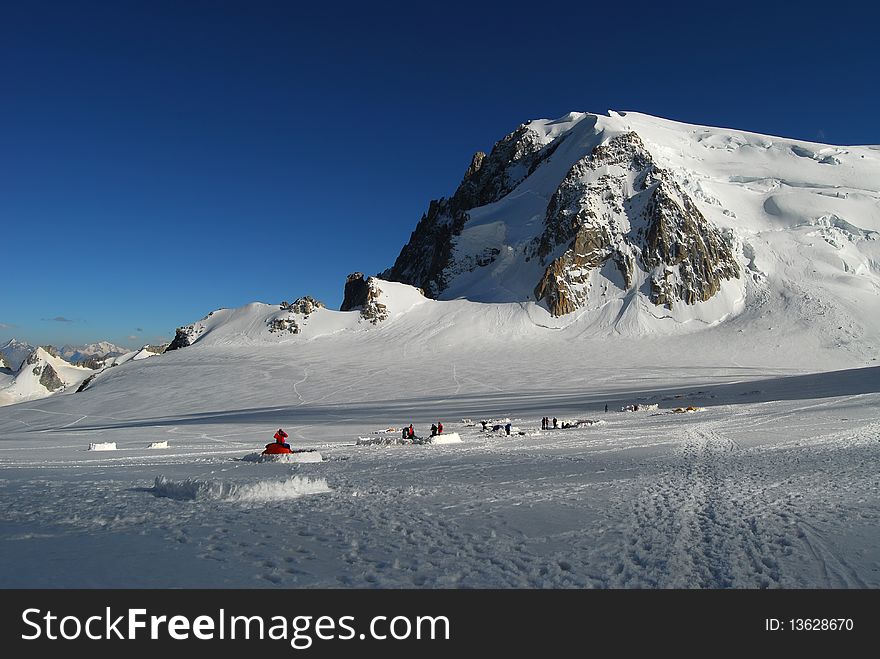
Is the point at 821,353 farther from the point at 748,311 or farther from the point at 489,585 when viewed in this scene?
the point at 489,585

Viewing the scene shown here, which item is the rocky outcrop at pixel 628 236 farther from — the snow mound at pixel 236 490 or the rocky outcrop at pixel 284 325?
the snow mound at pixel 236 490

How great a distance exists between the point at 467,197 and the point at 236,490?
140 meters

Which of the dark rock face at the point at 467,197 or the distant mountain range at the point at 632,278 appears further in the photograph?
the dark rock face at the point at 467,197

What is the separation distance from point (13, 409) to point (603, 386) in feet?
202

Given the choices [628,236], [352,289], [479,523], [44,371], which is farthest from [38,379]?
[479,523]

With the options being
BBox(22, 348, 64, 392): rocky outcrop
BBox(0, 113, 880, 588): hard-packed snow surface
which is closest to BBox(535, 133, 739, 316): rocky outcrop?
BBox(0, 113, 880, 588): hard-packed snow surface

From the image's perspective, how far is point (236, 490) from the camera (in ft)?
32.9

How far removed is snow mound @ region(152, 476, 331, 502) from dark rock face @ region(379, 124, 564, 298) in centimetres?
10982

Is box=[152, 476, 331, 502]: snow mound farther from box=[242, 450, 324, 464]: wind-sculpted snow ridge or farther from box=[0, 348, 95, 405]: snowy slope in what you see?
box=[0, 348, 95, 405]: snowy slope

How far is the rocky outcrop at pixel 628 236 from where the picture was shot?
3509 inches

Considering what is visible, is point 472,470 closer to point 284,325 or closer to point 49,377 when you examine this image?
point 284,325

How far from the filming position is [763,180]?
10994cm

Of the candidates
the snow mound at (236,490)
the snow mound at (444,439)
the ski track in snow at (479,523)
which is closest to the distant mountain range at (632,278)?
the snow mound at (444,439)

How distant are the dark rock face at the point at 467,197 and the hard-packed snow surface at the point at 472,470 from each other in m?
56.5
